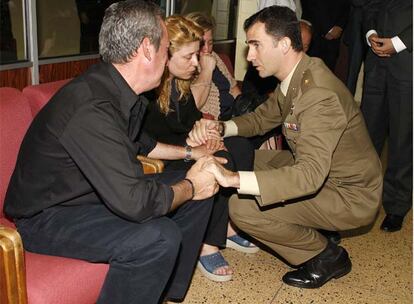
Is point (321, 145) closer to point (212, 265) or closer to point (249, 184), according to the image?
point (249, 184)

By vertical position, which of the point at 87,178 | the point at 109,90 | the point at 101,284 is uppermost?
the point at 109,90

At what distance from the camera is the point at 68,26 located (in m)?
3.05

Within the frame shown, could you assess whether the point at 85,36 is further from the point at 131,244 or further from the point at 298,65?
the point at 131,244

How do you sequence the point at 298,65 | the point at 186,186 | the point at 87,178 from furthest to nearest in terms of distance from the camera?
1. the point at 298,65
2. the point at 186,186
3. the point at 87,178

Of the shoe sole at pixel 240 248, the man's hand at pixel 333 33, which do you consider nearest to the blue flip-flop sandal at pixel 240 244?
the shoe sole at pixel 240 248

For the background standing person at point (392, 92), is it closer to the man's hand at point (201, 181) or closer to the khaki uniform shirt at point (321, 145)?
the khaki uniform shirt at point (321, 145)

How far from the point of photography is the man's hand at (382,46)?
2887mm

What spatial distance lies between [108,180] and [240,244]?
4.25 ft

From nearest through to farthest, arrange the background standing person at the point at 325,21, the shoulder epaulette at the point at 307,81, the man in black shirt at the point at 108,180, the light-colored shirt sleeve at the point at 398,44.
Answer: the man in black shirt at the point at 108,180 < the shoulder epaulette at the point at 307,81 < the light-colored shirt sleeve at the point at 398,44 < the background standing person at the point at 325,21

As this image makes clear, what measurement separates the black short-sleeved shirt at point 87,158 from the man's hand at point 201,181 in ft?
0.72

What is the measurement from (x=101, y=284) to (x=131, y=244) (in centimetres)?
19

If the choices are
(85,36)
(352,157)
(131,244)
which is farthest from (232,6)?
(131,244)

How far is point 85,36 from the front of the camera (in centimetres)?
311

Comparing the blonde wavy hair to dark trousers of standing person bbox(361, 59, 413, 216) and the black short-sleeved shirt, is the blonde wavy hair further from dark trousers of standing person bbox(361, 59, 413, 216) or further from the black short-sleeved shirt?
dark trousers of standing person bbox(361, 59, 413, 216)
